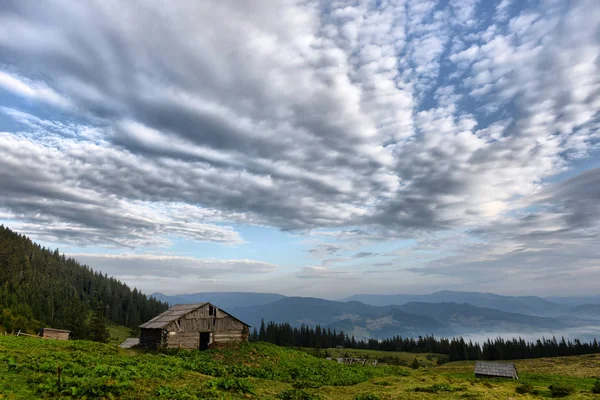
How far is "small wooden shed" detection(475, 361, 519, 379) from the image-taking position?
41.0 meters

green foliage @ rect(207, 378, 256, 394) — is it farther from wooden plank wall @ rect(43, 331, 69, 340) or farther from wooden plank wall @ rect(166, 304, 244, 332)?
wooden plank wall @ rect(43, 331, 69, 340)

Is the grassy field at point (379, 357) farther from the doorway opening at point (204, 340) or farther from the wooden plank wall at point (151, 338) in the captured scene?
the wooden plank wall at point (151, 338)

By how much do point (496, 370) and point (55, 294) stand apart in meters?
164

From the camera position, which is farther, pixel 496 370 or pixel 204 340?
pixel 204 340

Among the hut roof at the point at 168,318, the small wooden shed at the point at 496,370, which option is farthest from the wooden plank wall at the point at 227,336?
the small wooden shed at the point at 496,370

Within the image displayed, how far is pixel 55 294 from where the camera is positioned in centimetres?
14062

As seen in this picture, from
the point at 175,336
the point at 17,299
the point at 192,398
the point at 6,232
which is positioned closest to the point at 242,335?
the point at 175,336

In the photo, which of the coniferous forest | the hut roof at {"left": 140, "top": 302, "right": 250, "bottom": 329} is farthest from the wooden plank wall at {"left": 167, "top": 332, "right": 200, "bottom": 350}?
the coniferous forest

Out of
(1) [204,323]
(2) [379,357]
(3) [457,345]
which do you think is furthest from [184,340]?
(3) [457,345]

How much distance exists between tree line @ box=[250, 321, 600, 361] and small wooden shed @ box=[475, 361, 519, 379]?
11271cm

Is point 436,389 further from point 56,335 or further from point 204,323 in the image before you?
point 56,335

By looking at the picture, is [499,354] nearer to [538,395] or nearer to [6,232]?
[538,395]

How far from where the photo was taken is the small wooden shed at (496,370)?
134 feet

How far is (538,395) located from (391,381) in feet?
38.7
